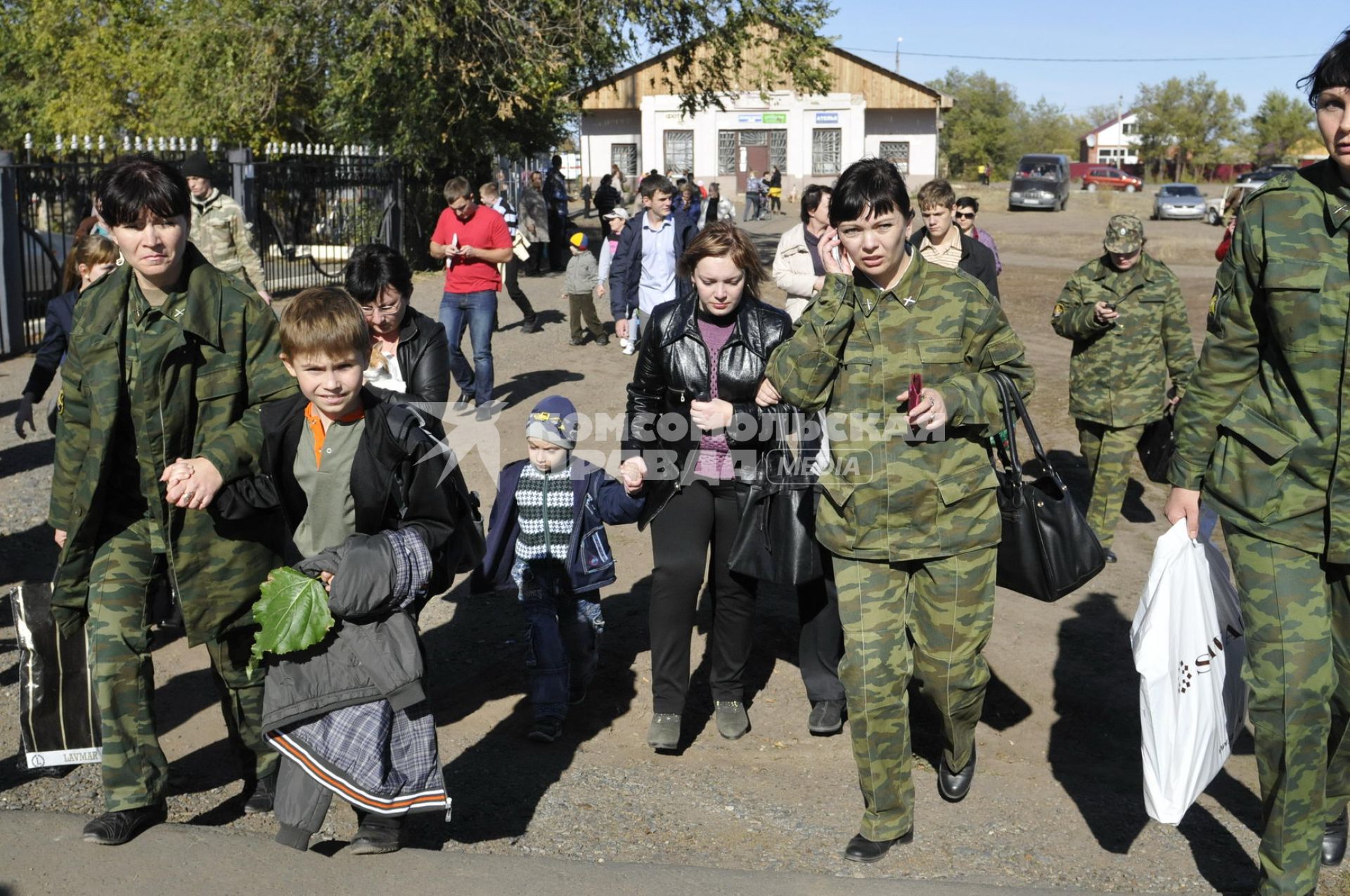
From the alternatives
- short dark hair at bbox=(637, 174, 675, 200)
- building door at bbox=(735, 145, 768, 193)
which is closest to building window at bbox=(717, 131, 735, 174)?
building door at bbox=(735, 145, 768, 193)

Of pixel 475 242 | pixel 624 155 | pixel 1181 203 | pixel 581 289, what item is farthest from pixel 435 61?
pixel 624 155

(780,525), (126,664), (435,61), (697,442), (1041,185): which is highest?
(435,61)

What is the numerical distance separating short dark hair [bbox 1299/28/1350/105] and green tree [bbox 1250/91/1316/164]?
311 ft

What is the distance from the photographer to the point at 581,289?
15055 mm

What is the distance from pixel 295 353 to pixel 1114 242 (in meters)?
5.10

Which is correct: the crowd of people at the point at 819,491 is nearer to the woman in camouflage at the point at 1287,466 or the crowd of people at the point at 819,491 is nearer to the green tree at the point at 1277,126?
the woman in camouflage at the point at 1287,466

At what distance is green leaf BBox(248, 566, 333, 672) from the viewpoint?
11.8ft

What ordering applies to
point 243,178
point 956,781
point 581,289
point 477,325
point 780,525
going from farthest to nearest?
point 243,178 → point 581,289 → point 477,325 → point 780,525 → point 956,781

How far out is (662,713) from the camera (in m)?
5.07

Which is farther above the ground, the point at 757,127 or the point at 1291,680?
the point at 757,127

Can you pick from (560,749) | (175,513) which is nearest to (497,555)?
(560,749)

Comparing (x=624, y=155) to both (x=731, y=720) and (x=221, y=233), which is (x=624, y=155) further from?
(x=731, y=720)

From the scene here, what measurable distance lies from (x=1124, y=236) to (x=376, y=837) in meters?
5.35

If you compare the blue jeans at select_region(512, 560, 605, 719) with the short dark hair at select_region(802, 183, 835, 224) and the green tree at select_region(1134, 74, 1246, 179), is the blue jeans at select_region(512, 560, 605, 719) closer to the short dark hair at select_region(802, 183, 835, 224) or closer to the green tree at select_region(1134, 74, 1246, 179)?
the short dark hair at select_region(802, 183, 835, 224)
